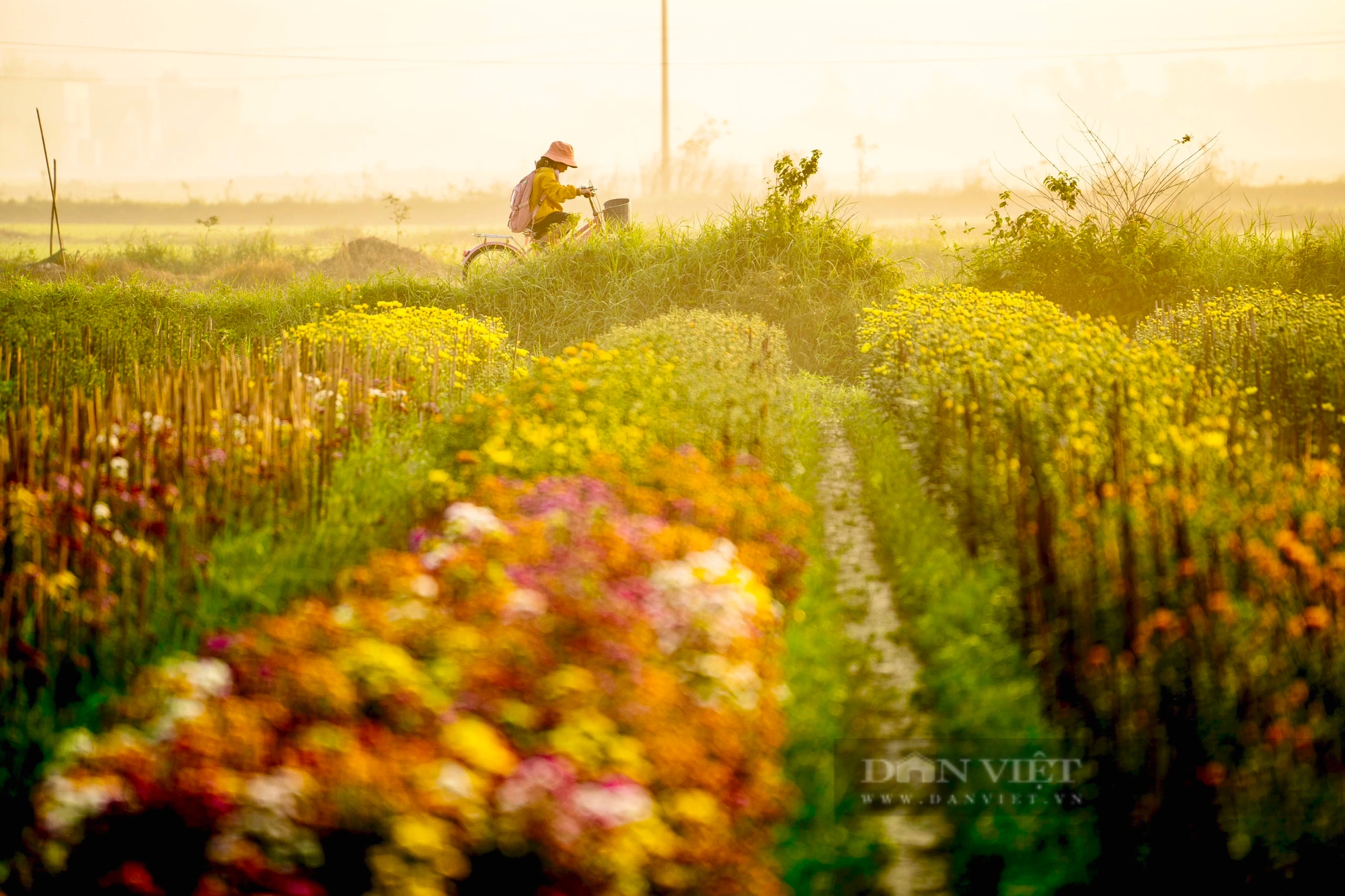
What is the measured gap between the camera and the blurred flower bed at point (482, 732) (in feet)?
7.56

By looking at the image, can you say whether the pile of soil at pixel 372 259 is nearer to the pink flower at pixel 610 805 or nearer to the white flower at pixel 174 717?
the white flower at pixel 174 717

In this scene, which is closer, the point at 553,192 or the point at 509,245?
the point at 553,192

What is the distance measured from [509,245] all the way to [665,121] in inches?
639

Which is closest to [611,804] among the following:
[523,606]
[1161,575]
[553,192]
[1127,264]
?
[523,606]

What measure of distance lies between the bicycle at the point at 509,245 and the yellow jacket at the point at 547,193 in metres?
0.31

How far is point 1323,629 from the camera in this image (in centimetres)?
344

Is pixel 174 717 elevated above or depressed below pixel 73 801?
above

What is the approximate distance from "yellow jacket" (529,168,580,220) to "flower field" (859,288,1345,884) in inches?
230

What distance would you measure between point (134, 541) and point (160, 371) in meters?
3.08

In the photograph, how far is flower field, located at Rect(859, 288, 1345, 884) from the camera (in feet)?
9.85

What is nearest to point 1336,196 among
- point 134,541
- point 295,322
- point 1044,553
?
point 295,322

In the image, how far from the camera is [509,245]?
12.2 metres

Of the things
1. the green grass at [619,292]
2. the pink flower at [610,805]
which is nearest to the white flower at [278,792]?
the pink flower at [610,805]

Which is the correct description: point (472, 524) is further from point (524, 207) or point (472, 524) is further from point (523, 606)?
point (524, 207)
